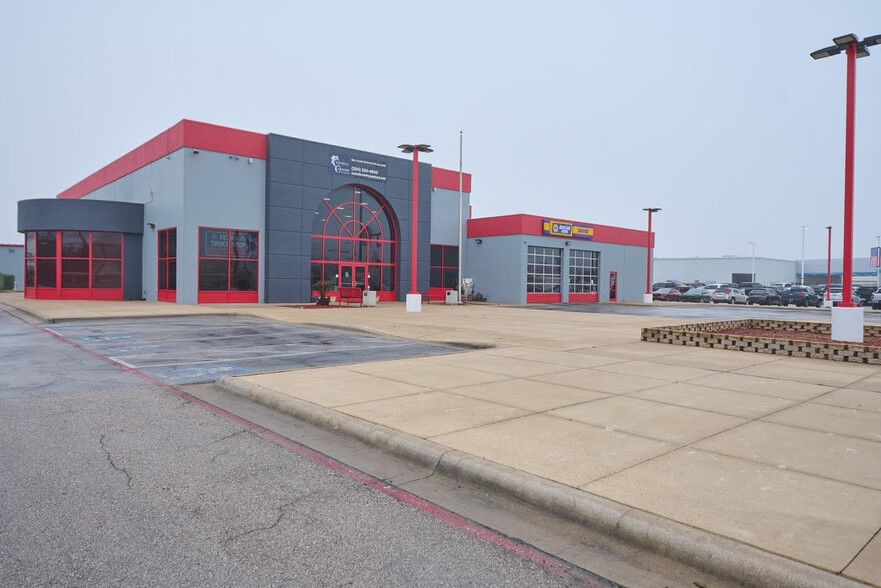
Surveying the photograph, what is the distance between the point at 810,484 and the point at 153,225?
3407 centimetres

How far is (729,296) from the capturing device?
161 feet

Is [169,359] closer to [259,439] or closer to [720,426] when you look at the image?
[259,439]

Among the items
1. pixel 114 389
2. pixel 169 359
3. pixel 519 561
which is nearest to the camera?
pixel 519 561

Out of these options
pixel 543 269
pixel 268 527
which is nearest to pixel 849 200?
pixel 268 527

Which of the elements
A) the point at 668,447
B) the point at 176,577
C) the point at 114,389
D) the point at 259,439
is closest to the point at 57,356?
the point at 114,389

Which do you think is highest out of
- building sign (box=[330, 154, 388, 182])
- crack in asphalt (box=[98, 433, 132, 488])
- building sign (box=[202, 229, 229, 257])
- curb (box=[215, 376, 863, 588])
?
building sign (box=[330, 154, 388, 182])

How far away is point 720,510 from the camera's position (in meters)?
3.73

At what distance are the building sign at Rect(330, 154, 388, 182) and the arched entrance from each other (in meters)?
0.89

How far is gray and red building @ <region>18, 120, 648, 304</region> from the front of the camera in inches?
1174

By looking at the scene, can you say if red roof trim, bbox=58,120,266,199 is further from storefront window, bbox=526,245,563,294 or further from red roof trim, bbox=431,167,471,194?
storefront window, bbox=526,245,563,294

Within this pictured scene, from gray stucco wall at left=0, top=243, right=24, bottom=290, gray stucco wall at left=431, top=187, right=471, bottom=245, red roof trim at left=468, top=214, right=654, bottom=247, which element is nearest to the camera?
red roof trim at left=468, top=214, right=654, bottom=247

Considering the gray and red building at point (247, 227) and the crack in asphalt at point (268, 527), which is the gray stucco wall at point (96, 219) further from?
the crack in asphalt at point (268, 527)

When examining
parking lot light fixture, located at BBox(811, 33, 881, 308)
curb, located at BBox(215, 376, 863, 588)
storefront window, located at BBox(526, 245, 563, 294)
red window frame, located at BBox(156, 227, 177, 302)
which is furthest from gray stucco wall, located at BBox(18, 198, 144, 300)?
parking lot light fixture, located at BBox(811, 33, 881, 308)

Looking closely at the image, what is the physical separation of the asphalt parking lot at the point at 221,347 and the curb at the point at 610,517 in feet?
15.3
